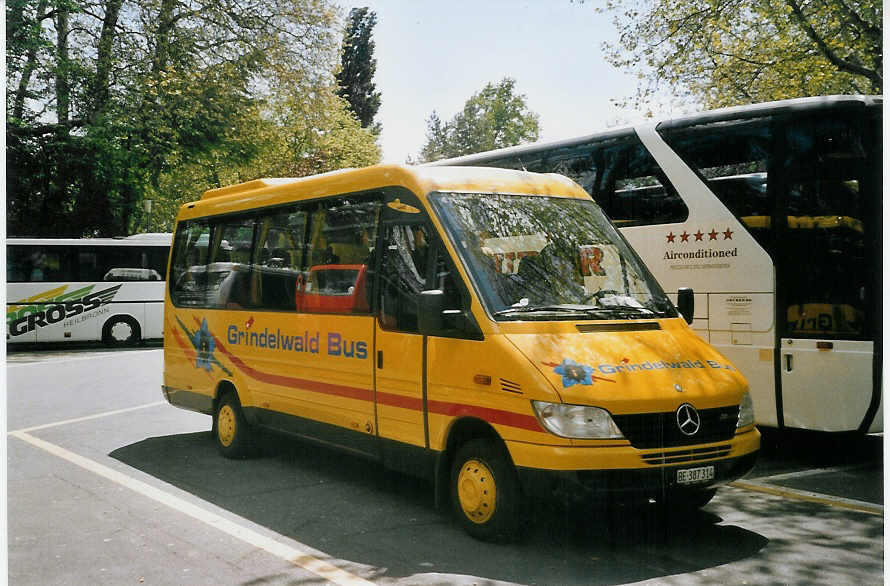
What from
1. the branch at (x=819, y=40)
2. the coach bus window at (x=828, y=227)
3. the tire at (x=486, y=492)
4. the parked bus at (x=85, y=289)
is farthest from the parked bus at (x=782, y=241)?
the parked bus at (x=85, y=289)

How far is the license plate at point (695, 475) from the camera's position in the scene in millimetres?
5875

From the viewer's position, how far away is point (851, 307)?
8.34 metres

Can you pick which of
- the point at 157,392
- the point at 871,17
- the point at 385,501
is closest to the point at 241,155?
the point at 157,392

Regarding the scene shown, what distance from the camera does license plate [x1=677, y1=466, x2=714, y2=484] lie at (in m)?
5.88

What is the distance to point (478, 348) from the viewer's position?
6.27m

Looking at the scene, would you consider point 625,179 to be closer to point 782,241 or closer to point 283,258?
point 782,241

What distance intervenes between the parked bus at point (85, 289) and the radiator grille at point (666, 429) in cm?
1973

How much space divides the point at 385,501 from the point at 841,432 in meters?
4.12

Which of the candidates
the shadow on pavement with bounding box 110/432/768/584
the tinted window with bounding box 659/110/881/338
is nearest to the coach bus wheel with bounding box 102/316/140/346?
the shadow on pavement with bounding box 110/432/768/584

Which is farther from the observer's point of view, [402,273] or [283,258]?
[283,258]

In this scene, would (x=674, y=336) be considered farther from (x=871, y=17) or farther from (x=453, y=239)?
(x=871, y=17)

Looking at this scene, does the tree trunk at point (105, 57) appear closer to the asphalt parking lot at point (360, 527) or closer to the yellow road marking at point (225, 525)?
the asphalt parking lot at point (360, 527)

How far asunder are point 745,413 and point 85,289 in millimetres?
21262

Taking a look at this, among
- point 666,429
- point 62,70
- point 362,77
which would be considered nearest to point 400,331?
point 666,429
